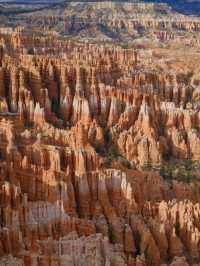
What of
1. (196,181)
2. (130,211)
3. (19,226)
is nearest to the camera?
(19,226)

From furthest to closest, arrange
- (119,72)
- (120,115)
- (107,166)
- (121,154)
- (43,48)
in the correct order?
(43,48), (119,72), (120,115), (121,154), (107,166)

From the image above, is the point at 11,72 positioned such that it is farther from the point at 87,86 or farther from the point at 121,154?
the point at 121,154

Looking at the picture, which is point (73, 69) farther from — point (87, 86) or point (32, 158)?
point (32, 158)

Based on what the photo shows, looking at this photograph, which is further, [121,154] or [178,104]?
[178,104]

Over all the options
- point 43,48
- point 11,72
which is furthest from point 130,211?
point 43,48

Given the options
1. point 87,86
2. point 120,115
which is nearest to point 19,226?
point 120,115

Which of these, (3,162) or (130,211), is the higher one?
(3,162)
